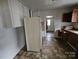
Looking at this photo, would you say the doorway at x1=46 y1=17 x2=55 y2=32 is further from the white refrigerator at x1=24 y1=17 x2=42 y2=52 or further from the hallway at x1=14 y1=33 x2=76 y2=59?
the white refrigerator at x1=24 y1=17 x2=42 y2=52

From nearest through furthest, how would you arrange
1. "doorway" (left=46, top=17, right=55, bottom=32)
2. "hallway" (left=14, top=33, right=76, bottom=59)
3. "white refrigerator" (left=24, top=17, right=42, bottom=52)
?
"hallway" (left=14, top=33, right=76, bottom=59), "white refrigerator" (left=24, top=17, right=42, bottom=52), "doorway" (left=46, top=17, right=55, bottom=32)

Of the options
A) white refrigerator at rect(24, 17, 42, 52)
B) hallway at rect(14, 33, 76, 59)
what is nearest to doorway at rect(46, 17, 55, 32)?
hallway at rect(14, 33, 76, 59)

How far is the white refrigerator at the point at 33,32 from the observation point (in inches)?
137

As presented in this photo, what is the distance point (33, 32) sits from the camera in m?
3.55

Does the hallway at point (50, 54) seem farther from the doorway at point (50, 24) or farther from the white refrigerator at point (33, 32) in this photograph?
the doorway at point (50, 24)

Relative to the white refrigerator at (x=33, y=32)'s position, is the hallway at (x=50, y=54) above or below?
below

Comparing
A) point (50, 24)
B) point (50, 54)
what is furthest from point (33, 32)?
point (50, 24)

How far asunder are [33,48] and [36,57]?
2.23ft

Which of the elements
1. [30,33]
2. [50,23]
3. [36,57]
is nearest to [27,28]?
[30,33]

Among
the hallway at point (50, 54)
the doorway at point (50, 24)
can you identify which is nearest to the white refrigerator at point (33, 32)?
the hallway at point (50, 54)

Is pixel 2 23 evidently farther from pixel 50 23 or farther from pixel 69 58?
pixel 50 23

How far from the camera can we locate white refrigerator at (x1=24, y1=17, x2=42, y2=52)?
11.4 ft

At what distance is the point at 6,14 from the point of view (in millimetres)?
2377

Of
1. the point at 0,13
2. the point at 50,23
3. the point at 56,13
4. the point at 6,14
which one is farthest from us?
the point at 50,23
